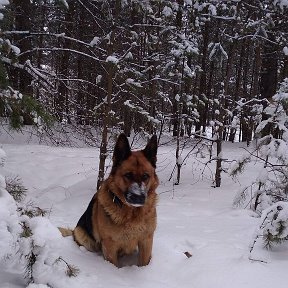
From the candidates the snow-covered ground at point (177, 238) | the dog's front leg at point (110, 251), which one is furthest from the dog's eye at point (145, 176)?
the snow-covered ground at point (177, 238)

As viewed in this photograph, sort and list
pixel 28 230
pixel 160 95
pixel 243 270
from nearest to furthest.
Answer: pixel 28 230 < pixel 243 270 < pixel 160 95

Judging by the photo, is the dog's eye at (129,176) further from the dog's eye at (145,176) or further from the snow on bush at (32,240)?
the snow on bush at (32,240)

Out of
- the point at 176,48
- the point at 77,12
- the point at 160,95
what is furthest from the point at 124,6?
the point at 77,12

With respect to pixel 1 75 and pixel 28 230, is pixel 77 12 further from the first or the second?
pixel 28 230

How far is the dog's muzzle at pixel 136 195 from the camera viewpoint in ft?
13.0

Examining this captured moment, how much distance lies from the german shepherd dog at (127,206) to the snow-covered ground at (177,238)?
24 cm

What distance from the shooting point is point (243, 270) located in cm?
387

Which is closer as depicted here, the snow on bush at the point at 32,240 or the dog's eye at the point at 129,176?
the snow on bush at the point at 32,240

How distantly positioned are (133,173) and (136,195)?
293 millimetres

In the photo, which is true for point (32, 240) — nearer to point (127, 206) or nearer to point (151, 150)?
point (127, 206)

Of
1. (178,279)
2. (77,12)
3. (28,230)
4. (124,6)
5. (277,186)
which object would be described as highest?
(77,12)

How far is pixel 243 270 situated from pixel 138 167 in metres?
1.60

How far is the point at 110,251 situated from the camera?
4.23 metres

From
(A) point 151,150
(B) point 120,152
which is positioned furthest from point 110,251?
(A) point 151,150
